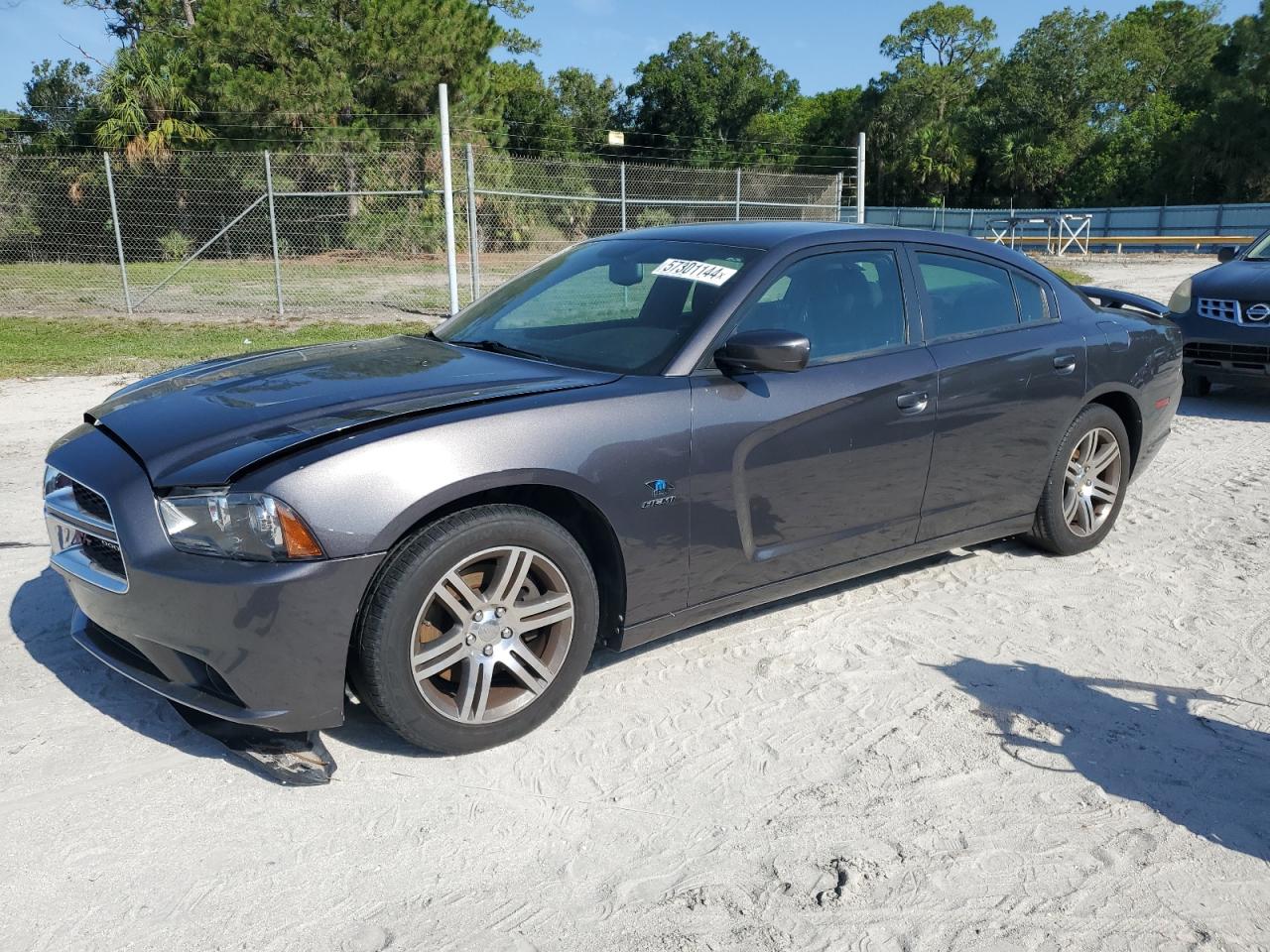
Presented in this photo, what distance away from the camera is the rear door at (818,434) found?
3668 mm

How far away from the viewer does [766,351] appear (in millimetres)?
3551

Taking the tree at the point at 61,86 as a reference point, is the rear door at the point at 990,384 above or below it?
below

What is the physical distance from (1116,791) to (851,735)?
0.79 meters

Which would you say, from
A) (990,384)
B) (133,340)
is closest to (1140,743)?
(990,384)

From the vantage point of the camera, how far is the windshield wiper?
3977 millimetres

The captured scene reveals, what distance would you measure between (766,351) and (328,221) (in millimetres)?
19718

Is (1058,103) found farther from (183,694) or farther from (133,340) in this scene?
(183,694)

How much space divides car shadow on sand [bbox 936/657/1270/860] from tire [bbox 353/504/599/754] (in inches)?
58.5

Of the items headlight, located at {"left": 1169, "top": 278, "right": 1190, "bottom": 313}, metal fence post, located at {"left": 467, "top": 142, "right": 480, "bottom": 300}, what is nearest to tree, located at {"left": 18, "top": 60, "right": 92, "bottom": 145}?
A: metal fence post, located at {"left": 467, "top": 142, "right": 480, "bottom": 300}

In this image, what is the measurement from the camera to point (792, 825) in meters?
2.94

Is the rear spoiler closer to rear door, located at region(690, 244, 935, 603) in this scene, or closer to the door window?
the door window

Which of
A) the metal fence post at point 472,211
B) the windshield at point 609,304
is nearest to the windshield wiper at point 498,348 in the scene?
the windshield at point 609,304

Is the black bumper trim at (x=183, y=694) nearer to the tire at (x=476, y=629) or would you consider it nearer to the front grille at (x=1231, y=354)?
the tire at (x=476, y=629)

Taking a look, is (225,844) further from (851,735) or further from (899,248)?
(899,248)
